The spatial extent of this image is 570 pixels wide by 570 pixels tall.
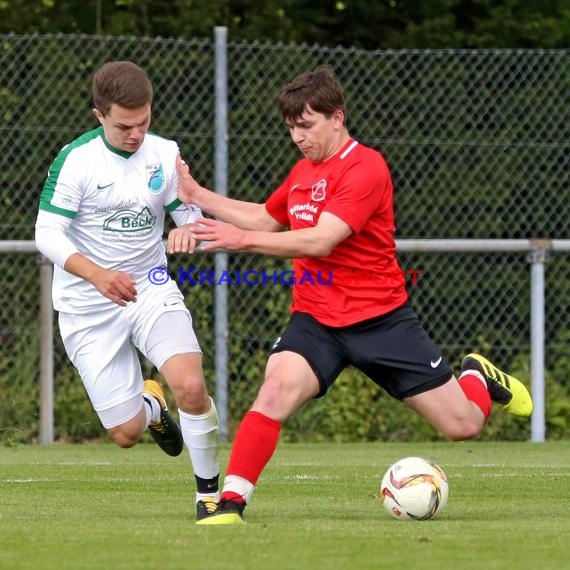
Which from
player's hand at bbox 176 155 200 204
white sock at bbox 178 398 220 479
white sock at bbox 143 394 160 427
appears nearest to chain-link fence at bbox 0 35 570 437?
white sock at bbox 143 394 160 427

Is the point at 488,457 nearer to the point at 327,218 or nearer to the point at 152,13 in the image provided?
the point at 327,218

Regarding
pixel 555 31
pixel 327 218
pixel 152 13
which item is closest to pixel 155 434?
pixel 327 218

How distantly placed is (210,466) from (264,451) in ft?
1.72

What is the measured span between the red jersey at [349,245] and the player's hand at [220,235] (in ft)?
1.49

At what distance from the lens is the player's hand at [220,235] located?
6527mm

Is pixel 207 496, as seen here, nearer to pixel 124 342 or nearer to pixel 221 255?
pixel 124 342

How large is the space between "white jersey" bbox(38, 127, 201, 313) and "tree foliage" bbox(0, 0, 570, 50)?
5.56 metres

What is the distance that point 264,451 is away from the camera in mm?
6543

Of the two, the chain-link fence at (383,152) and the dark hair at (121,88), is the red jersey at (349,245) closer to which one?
the dark hair at (121,88)

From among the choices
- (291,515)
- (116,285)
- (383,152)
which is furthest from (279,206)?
(383,152)

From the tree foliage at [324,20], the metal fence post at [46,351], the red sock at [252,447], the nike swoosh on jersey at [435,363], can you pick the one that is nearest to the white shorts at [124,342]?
the red sock at [252,447]

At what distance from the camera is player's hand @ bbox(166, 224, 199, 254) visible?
662 cm

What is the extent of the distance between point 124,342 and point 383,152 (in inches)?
185

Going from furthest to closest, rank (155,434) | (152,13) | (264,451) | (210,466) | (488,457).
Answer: (152,13) < (488,457) < (155,434) < (210,466) < (264,451)
